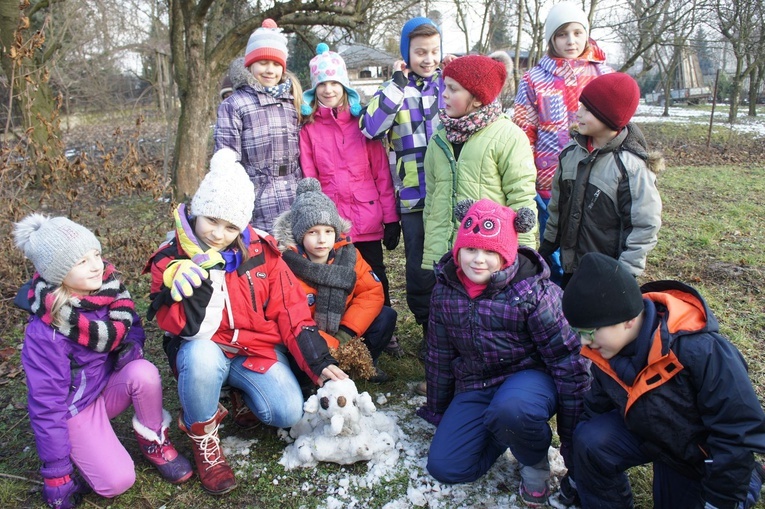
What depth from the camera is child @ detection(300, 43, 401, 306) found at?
330 centimetres

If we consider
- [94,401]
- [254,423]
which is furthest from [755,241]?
[94,401]

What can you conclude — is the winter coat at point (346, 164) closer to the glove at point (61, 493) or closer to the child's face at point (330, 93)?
the child's face at point (330, 93)

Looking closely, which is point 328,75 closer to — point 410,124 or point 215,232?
point 410,124

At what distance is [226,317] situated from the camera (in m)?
2.54

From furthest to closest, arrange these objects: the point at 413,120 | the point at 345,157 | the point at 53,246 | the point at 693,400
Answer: the point at 345,157 < the point at 413,120 < the point at 53,246 < the point at 693,400

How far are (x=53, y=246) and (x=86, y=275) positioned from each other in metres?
0.17

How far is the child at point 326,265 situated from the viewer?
2.87m

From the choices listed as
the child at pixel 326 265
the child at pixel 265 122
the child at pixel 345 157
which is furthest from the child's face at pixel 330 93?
the child at pixel 326 265

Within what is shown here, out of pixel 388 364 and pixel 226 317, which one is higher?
pixel 226 317

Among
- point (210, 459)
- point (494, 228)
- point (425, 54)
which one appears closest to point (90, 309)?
point (210, 459)

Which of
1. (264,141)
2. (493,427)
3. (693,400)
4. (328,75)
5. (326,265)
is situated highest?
(328,75)

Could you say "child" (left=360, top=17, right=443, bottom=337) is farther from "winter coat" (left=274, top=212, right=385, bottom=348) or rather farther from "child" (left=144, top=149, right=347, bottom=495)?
"child" (left=144, top=149, right=347, bottom=495)

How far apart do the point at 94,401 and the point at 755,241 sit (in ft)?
19.9

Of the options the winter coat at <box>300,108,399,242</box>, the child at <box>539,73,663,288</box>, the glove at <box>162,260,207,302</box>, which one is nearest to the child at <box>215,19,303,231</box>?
the winter coat at <box>300,108,399,242</box>
